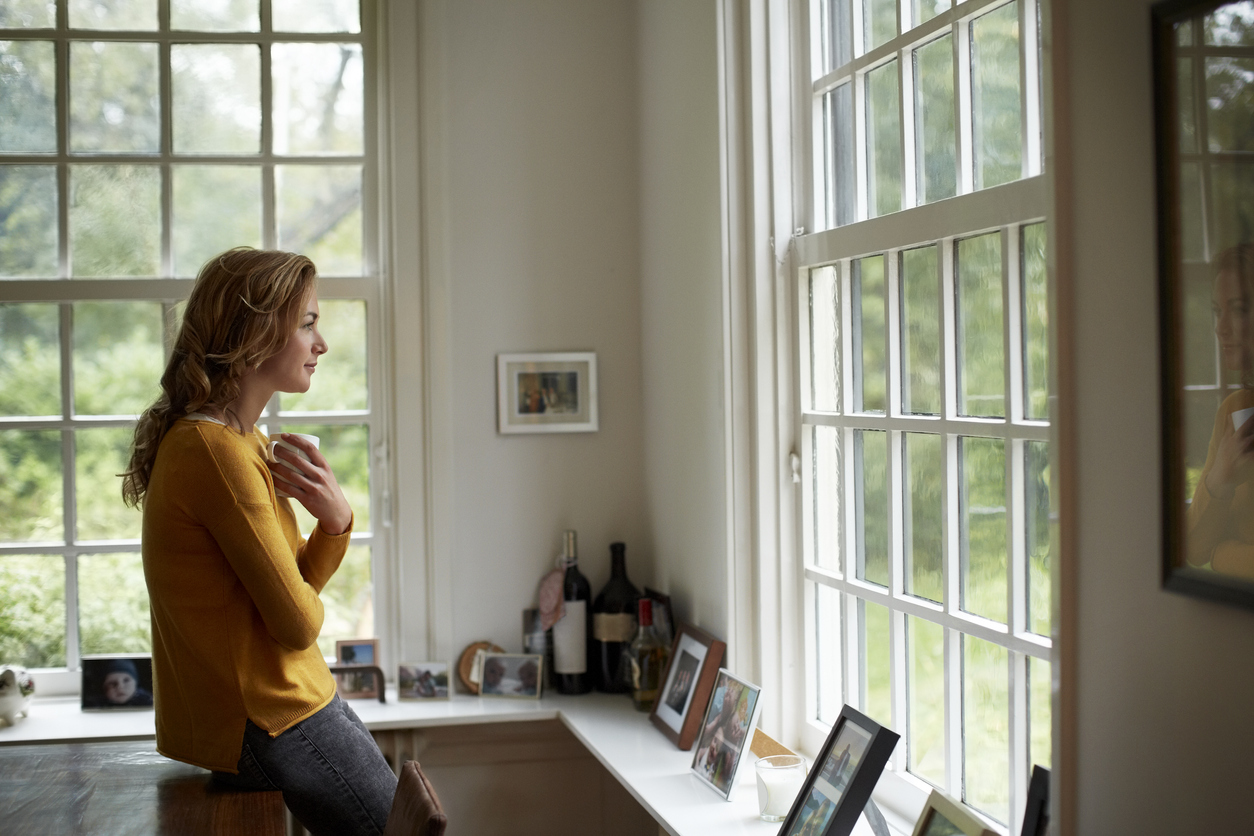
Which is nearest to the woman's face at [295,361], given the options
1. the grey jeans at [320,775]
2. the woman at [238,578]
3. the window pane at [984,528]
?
the woman at [238,578]

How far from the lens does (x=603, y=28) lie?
120 inches

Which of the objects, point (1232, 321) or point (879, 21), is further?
point (879, 21)

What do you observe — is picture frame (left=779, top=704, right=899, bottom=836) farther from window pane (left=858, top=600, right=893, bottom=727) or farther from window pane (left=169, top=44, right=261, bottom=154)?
window pane (left=169, top=44, right=261, bottom=154)

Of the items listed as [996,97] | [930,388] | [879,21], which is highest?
[879,21]

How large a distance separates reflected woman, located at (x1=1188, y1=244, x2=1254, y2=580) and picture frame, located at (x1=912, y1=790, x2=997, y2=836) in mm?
556

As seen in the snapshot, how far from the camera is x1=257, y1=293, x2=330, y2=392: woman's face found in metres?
1.95

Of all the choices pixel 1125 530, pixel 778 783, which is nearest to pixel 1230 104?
pixel 1125 530

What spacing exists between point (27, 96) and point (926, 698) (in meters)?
2.86

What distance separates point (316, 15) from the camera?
302 centimetres

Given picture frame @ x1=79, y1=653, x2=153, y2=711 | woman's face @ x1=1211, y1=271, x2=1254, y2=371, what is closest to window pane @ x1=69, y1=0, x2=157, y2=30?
picture frame @ x1=79, y1=653, x2=153, y2=711

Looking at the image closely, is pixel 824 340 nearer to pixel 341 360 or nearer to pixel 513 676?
pixel 513 676

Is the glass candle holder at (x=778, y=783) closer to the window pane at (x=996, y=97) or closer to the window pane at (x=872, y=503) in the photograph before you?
the window pane at (x=872, y=503)

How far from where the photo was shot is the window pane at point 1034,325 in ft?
4.98

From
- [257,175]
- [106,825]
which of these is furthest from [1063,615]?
[257,175]
